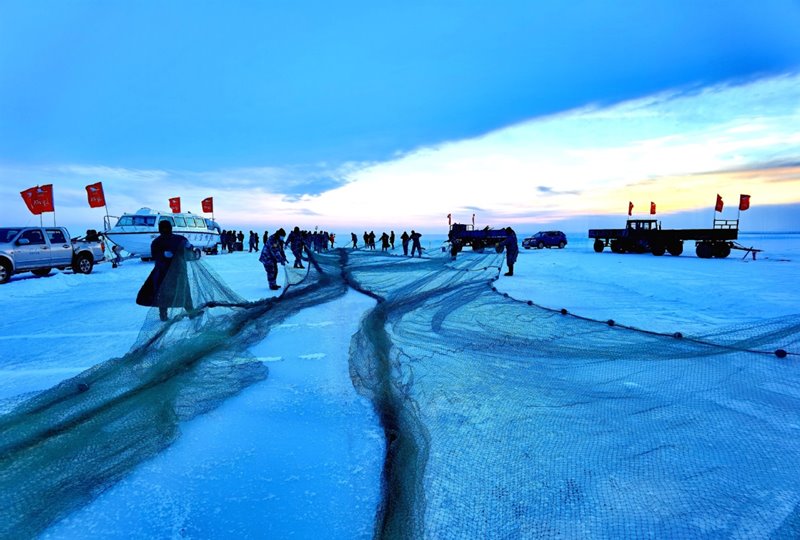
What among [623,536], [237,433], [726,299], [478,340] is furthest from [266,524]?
[726,299]

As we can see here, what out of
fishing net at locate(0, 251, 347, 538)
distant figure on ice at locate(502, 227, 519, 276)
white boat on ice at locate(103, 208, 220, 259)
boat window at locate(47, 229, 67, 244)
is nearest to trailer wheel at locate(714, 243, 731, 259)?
distant figure on ice at locate(502, 227, 519, 276)

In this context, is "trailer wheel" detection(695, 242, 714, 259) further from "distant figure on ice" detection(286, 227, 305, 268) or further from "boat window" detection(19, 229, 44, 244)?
"boat window" detection(19, 229, 44, 244)

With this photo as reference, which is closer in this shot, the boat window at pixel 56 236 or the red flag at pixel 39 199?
the boat window at pixel 56 236

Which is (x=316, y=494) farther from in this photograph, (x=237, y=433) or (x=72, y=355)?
(x=72, y=355)

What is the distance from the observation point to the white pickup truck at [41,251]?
1157 centimetres

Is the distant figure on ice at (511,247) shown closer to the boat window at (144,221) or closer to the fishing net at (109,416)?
the fishing net at (109,416)

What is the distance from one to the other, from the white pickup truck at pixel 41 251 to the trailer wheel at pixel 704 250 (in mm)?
29796

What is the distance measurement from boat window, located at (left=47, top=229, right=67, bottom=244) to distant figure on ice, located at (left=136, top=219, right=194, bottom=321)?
33.0 ft

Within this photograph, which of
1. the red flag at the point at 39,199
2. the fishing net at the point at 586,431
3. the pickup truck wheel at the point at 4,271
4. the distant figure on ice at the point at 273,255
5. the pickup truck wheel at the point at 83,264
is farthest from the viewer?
the red flag at the point at 39,199

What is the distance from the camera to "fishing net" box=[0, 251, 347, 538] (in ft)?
6.59

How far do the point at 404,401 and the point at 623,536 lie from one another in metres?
1.57

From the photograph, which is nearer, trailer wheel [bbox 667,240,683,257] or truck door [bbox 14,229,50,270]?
truck door [bbox 14,229,50,270]

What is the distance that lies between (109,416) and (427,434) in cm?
208

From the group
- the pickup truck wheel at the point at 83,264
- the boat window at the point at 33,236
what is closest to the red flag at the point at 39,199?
the pickup truck wheel at the point at 83,264
